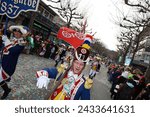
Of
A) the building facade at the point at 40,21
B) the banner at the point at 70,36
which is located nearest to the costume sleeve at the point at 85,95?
the banner at the point at 70,36

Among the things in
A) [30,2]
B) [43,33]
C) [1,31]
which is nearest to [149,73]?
[1,31]

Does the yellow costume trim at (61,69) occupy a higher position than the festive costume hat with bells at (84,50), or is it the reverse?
the festive costume hat with bells at (84,50)

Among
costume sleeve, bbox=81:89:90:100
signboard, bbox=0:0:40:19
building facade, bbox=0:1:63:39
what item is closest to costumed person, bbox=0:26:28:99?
signboard, bbox=0:0:40:19

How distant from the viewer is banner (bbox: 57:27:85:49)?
3448 millimetres

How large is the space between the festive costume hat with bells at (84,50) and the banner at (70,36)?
8cm

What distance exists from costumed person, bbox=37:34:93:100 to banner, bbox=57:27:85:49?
12 centimetres

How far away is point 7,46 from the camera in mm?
5016

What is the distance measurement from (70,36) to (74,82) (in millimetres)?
677

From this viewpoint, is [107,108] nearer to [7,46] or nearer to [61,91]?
[61,91]

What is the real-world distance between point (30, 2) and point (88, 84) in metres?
2.78

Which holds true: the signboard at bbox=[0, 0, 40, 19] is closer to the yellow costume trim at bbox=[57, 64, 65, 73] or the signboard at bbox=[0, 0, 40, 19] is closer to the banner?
the banner

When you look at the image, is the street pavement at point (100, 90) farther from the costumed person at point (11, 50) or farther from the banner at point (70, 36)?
the banner at point (70, 36)

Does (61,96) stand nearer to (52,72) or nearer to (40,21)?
(52,72)

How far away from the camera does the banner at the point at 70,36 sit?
11.3ft
